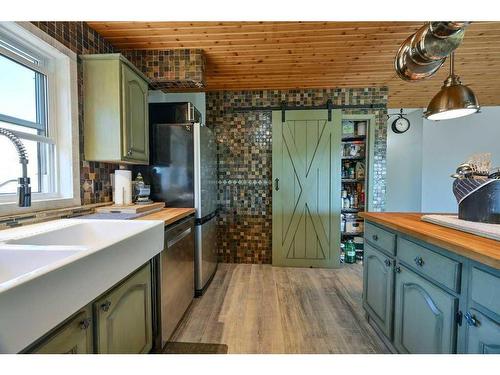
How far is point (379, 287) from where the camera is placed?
1528 mm

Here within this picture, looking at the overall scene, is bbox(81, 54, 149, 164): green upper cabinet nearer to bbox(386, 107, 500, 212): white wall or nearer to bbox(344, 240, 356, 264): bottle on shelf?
bbox(344, 240, 356, 264): bottle on shelf

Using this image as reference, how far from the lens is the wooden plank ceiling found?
1.79 metres

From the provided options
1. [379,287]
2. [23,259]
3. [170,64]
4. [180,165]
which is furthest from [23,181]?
[379,287]

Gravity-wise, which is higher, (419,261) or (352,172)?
(352,172)

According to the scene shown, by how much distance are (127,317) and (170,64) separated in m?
2.04

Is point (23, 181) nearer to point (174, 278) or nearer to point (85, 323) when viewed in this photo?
point (85, 323)

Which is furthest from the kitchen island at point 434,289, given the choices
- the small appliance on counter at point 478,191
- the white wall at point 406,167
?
the white wall at point 406,167

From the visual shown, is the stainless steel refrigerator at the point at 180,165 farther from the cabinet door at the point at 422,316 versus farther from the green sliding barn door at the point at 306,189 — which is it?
the cabinet door at the point at 422,316

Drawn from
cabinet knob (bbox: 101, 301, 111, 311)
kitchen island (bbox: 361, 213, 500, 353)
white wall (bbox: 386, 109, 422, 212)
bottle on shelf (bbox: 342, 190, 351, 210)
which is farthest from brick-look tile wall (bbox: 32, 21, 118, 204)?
white wall (bbox: 386, 109, 422, 212)

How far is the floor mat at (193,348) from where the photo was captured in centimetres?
147

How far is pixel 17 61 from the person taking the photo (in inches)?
52.4

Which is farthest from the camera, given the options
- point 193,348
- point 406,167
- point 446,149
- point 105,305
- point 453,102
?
point 406,167

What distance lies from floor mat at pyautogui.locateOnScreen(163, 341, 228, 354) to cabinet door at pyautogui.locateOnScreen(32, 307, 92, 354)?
83cm

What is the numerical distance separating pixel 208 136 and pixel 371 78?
204 cm
